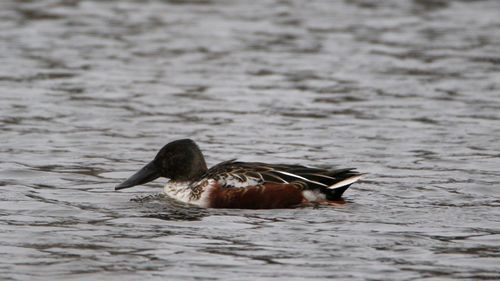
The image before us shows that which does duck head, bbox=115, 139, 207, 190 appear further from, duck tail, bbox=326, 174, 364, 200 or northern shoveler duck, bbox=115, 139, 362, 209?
duck tail, bbox=326, 174, 364, 200

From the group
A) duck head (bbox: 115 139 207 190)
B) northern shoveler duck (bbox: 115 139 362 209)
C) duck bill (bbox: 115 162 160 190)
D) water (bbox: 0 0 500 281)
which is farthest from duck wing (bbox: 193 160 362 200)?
duck bill (bbox: 115 162 160 190)

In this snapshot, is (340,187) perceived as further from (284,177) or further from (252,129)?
(252,129)

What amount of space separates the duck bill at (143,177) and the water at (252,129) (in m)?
0.14

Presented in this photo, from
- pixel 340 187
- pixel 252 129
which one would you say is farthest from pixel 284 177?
pixel 252 129

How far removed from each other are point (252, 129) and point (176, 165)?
3.64 meters

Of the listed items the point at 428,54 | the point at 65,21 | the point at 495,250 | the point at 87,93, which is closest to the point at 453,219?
the point at 495,250

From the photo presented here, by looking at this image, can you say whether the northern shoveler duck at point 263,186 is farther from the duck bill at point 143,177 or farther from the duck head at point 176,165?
the duck bill at point 143,177

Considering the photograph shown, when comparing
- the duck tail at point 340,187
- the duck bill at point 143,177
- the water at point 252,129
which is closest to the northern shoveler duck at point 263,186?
the duck tail at point 340,187

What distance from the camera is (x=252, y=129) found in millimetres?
14500

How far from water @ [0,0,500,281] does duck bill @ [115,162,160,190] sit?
14cm

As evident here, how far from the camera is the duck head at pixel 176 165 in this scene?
35.7ft

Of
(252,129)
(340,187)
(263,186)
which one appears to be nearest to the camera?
(263,186)

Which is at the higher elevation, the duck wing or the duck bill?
the duck wing

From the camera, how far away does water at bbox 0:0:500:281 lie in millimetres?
8758
